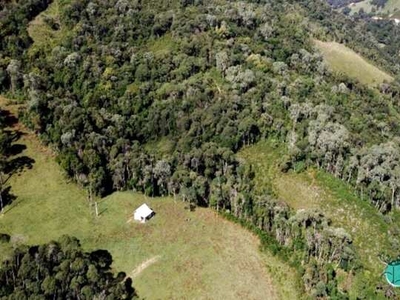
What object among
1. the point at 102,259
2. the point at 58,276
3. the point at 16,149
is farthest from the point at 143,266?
the point at 16,149

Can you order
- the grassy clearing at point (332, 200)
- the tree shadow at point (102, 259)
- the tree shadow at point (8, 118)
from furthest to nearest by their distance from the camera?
1. the tree shadow at point (8, 118)
2. the grassy clearing at point (332, 200)
3. the tree shadow at point (102, 259)

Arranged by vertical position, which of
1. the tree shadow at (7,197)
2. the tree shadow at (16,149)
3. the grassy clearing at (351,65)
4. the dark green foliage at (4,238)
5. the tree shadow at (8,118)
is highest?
the tree shadow at (8,118)

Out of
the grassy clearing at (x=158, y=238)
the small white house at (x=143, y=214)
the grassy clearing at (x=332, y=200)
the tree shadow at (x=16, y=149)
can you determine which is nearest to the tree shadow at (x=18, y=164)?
the grassy clearing at (x=158, y=238)

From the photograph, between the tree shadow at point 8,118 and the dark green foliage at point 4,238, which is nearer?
the dark green foliage at point 4,238

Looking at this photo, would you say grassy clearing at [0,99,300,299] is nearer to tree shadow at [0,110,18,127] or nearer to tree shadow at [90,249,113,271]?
tree shadow at [90,249,113,271]

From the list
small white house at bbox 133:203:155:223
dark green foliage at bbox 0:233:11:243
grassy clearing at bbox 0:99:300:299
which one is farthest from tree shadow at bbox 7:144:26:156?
small white house at bbox 133:203:155:223

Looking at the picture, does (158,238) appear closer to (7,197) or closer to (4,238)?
(4,238)

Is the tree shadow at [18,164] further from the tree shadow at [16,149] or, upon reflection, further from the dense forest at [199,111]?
the dense forest at [199,111]

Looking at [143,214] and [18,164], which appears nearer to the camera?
[143,214]
